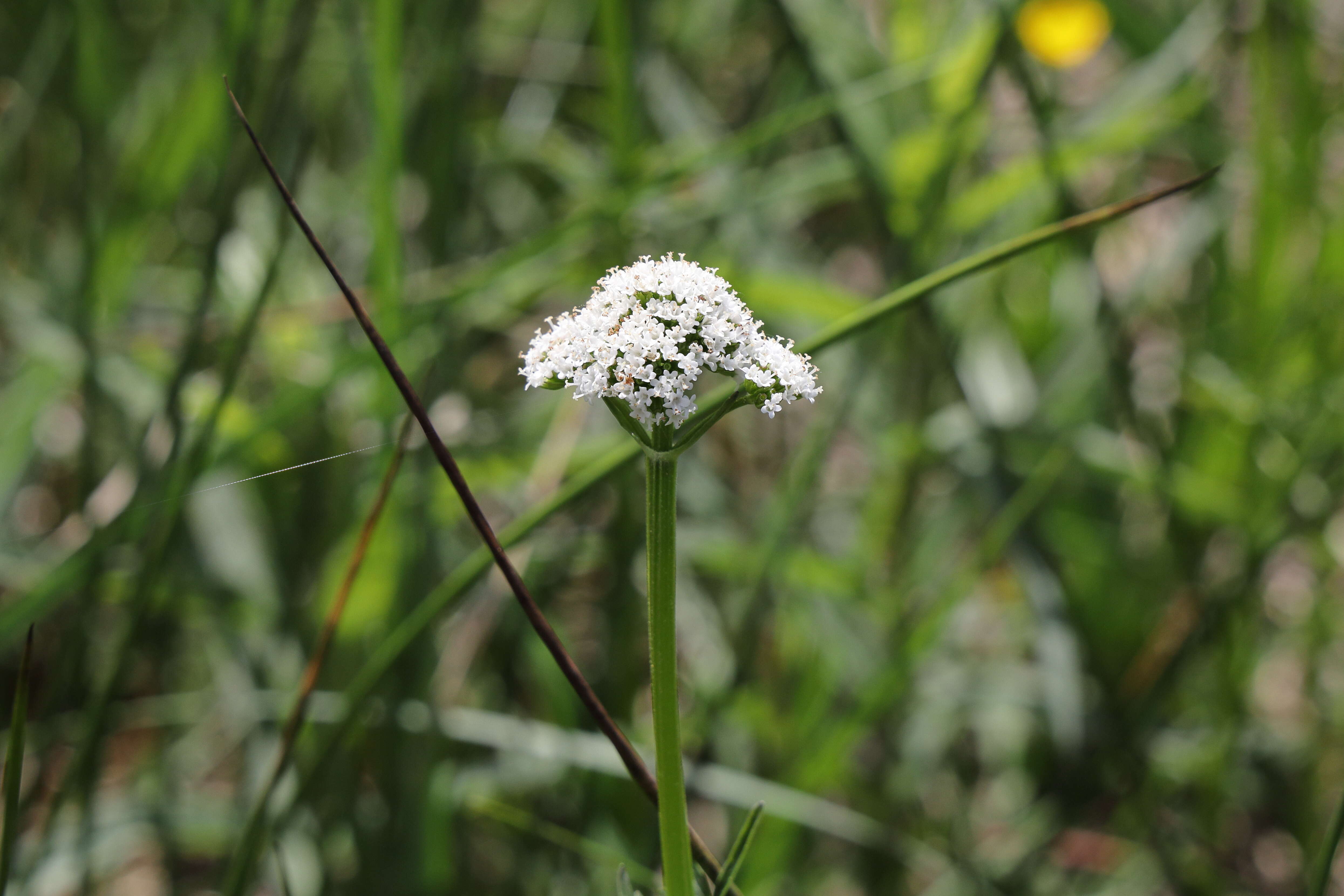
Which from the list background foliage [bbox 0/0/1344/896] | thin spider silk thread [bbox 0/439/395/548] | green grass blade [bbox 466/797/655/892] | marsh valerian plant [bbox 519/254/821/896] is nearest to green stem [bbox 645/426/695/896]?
marsh valerian plant [bbox 519/254/821/896]

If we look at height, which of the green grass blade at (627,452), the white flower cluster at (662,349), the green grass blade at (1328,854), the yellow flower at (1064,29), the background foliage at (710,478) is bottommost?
the green grass blade at (1328,854)

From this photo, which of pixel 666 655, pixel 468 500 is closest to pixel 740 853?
pixel 666 655

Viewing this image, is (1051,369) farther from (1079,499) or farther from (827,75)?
(827,75)

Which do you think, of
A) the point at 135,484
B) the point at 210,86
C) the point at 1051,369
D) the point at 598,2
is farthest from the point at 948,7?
the point at 135,484

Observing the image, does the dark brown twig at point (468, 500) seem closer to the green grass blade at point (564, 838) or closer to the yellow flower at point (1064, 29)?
the green grass blade at point (564, 838)

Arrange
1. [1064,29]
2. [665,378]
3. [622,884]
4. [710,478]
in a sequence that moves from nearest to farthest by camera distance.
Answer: [665,378], [622,884], [710,478], [1064,29]

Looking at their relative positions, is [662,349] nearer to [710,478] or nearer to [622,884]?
[622,884]

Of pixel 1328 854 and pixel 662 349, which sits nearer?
pixel 662 349

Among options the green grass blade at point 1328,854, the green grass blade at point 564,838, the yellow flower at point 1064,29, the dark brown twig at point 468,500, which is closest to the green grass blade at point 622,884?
the dark brown twig at point 468,500
